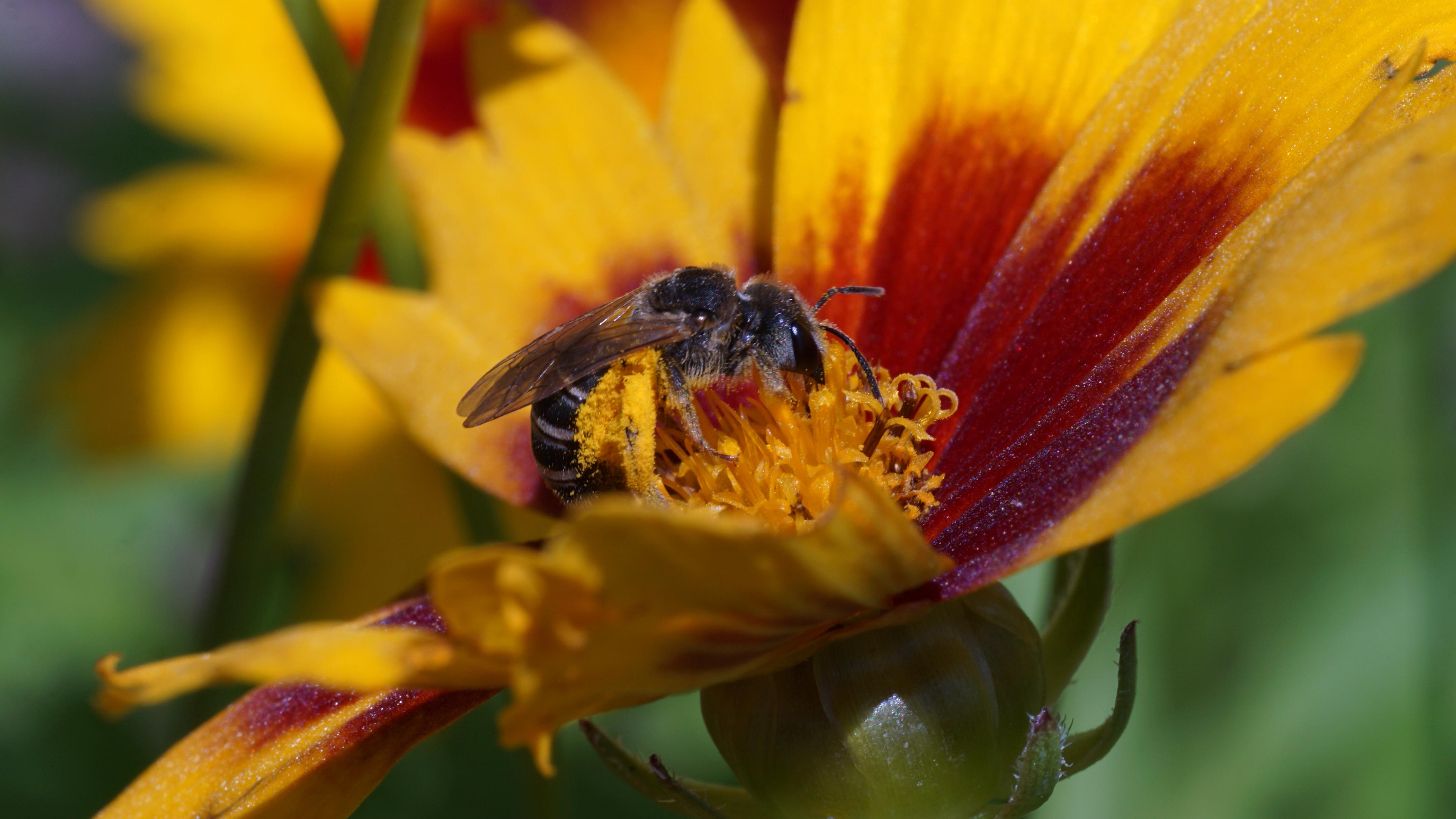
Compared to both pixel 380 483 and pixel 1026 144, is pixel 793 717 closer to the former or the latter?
pixel 1026 144

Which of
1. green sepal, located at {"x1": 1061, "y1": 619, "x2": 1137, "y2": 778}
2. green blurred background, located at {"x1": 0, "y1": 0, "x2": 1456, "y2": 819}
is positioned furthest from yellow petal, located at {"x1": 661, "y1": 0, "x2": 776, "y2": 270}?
green sepal, located at {"x1": 1061, "y1": 619, "x2": 1137, "y2": 778}

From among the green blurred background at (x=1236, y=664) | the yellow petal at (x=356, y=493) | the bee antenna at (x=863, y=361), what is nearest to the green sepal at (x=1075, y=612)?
the bee antenna at (x=863, y=361)

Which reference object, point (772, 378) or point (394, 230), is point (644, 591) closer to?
point (772, 378)

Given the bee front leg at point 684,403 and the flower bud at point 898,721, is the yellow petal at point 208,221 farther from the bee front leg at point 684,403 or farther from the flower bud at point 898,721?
the flower bud at point 898,721

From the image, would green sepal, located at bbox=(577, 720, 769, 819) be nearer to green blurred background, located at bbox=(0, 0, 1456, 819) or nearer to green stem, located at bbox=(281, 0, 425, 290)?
green blurred background, located at bbox=(0, 0, 1456, 819)

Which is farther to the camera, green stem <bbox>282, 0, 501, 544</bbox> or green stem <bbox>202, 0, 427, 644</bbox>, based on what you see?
green stem <bbox>282, 0, 501, 544</bbox>

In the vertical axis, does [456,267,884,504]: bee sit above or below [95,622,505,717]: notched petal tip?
below

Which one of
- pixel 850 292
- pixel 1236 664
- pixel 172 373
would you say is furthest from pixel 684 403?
pixel 172 373
